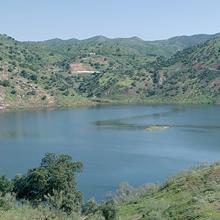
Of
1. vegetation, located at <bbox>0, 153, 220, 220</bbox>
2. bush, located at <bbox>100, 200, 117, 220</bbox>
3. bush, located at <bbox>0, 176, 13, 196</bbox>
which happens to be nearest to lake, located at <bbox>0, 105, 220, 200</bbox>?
vegetation, located at <bbox>0, 153, 220, 220</bbox>

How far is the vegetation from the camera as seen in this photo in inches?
1617

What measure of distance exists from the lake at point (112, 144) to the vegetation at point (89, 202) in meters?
16.0

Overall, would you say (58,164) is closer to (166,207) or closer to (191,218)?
(166,207)

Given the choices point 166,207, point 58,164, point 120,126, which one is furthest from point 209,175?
point 120,126

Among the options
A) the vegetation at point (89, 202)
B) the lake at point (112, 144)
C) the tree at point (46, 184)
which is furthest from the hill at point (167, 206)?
the lake at point (112, 144)

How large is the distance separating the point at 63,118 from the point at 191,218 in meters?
152

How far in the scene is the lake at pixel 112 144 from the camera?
9106 cm

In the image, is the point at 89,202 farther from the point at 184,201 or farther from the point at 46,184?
the point at 184,201

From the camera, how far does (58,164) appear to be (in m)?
60.8

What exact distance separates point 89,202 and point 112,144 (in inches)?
2829

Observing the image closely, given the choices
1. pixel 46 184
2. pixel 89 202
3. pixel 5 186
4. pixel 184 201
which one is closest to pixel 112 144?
pixel 46 184

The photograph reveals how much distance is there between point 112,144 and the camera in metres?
128

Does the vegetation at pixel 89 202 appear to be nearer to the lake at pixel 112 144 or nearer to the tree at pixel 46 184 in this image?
the tree at pixel 46 184

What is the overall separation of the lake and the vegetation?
16.0 metres
